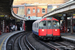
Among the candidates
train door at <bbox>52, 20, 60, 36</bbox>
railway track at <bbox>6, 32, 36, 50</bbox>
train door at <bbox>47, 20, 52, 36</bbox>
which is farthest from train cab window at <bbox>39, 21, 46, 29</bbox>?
A: railway track at <bbox>6, 32, 36, 50</bbox>

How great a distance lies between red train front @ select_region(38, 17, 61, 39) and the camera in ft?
54.3

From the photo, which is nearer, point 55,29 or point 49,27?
point 55,29

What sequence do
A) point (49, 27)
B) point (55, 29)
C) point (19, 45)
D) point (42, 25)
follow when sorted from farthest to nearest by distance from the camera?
point (42, 25) → point (49, 27) → point (55, 29) → point (19, 45)

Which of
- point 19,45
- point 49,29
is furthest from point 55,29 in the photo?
point 19,45

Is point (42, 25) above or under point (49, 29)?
above

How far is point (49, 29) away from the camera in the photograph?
1664cm

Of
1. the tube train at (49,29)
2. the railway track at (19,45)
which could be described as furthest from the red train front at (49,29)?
the railway track at (19,45)

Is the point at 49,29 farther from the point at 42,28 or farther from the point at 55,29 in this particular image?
the point at 42,28

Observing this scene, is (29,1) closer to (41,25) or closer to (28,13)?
(28,13)

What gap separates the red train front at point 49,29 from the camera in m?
16.6

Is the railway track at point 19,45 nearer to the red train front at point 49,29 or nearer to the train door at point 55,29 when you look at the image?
the red train front at point 49,29

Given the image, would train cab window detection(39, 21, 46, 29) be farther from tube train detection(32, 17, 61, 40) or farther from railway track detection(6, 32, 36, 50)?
railway track detection(6, 32, 36, 50)

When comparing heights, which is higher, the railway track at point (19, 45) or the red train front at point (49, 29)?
the red train front at point (49, 29)

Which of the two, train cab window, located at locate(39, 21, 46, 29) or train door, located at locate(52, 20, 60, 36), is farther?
train cab window, located at locate(39, 21, 46, 29)
